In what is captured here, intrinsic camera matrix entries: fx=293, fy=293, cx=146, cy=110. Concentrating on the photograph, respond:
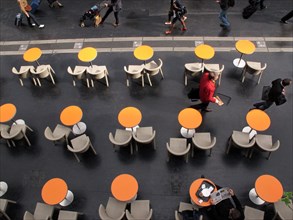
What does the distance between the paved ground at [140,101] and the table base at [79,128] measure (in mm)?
173

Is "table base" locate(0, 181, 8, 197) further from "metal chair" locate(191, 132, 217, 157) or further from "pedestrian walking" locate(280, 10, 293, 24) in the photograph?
"pedestrian walking" locate(280, 10, 293, 24)

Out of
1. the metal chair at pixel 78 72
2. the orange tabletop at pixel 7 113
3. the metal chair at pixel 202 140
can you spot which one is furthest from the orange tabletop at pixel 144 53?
the orange tabletop at pixel 7 113

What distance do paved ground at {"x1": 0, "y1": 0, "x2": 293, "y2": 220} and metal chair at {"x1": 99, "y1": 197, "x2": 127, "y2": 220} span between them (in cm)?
76

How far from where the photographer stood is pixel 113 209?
719 centimetres

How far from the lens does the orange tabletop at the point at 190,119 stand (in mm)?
8195

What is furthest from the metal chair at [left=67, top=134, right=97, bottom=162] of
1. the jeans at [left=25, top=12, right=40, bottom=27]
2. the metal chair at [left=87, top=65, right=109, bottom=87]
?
the jeans at [left=25, top=12, right=40, bottom=27]

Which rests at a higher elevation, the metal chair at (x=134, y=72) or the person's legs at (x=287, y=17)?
the person's legs at (x=287, y=17)

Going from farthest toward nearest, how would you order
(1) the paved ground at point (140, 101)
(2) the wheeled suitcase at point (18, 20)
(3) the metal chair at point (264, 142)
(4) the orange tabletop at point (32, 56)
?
(2) the wheeled suitcase at point (18, 20), (4) the orange tabletop at point (32, 56), (1) the paved ground at point (140, 101), (3) the metal chair at point (264, 142)

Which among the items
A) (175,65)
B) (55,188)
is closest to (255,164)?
(175,65)

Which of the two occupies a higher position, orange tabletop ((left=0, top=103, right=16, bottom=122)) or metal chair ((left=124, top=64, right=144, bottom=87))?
metal chair ((left=124, top=64, right=144, bottom=87))

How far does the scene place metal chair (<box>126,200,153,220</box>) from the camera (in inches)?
276

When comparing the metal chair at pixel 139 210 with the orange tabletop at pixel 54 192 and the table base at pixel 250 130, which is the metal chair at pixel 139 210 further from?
the table base at pixel 250 130

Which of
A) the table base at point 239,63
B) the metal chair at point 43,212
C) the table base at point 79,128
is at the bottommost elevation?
the metal chair at point 43,212

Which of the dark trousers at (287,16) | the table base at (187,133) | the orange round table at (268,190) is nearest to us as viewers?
the orange round table at (268,190)
